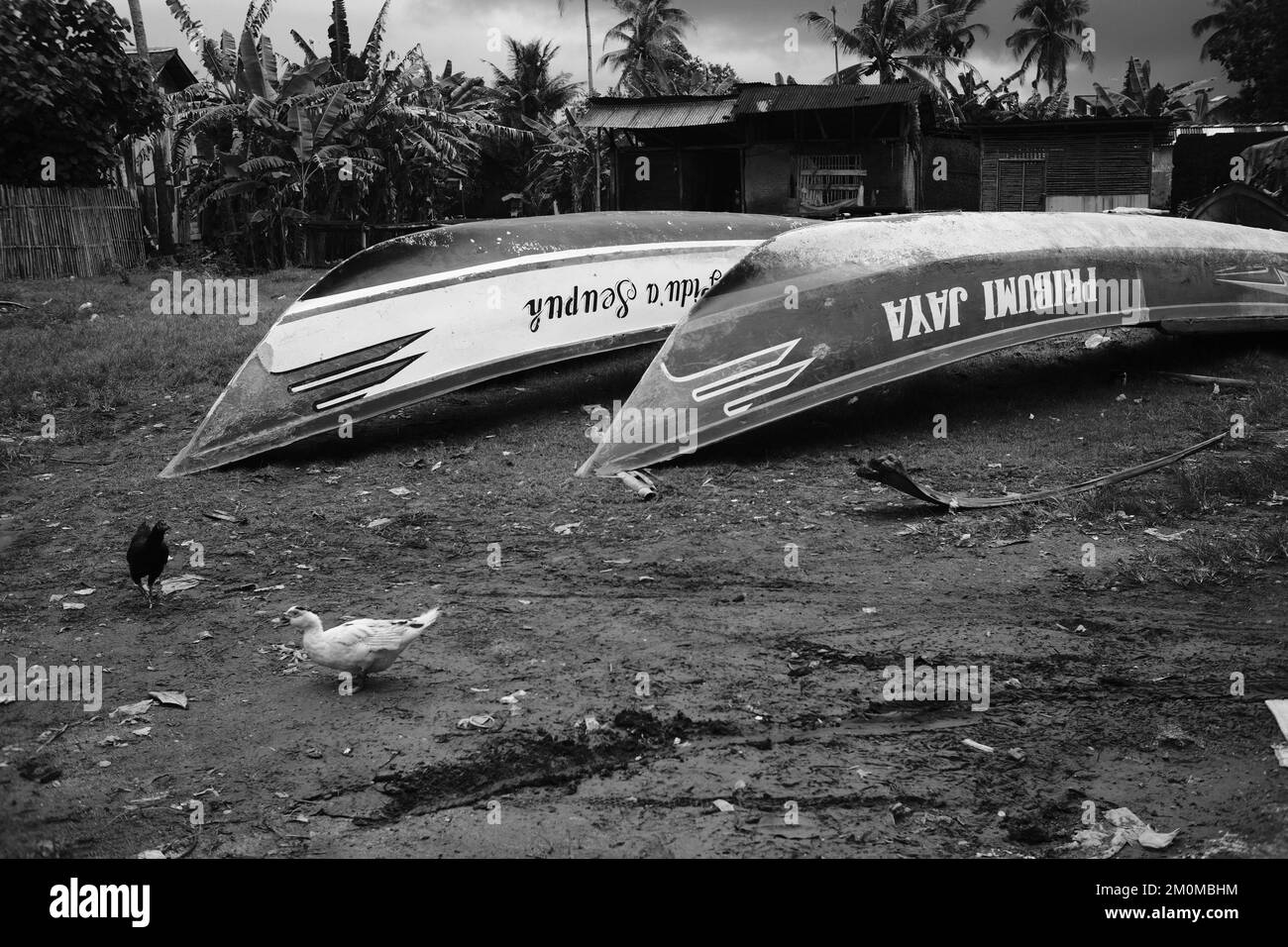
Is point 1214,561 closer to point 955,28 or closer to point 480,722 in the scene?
point 480,722

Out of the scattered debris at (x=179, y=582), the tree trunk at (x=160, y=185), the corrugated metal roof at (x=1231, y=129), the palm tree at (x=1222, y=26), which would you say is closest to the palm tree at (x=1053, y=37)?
the palm tree at (x=1222, y=26)

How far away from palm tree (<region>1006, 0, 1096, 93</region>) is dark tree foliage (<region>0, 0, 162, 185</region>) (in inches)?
1624

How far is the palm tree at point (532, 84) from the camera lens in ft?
129

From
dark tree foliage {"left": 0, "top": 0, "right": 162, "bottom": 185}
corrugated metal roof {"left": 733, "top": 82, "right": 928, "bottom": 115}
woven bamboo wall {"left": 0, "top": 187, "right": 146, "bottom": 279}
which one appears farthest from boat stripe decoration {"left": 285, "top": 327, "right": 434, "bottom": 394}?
corrugated metal roof {"left": 733, "top": 82, "right": 928, "bottom": 115}

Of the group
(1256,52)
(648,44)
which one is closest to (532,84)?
(648,44)

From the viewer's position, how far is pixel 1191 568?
5.51m

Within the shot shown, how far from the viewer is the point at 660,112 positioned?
24828 millimetres

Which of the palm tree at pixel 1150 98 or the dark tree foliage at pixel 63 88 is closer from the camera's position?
the dark tree foliage at pixel 63 88

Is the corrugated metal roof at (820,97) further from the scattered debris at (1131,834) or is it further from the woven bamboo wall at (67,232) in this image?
the scattered debris at (1131,834)

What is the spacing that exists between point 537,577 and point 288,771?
2.23 meters

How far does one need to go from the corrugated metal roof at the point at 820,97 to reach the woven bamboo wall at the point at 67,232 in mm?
12519

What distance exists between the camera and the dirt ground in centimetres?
359
